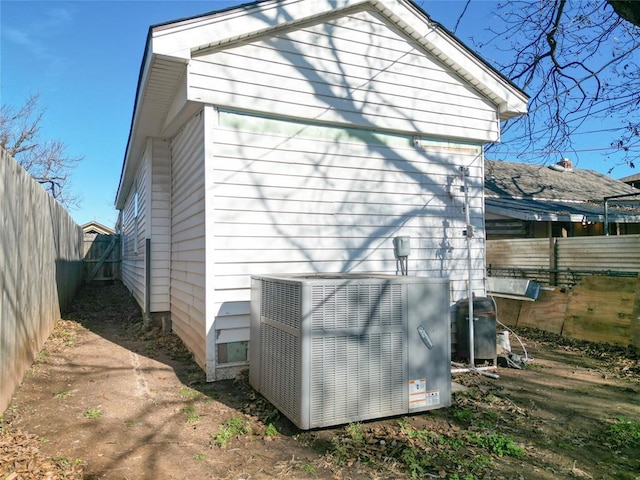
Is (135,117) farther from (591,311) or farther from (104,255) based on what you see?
(104,255)

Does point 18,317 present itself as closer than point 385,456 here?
No

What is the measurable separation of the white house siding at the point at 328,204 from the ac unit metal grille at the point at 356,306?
1.70 meters

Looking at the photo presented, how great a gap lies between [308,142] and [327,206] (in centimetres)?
85

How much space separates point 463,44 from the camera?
244 inches

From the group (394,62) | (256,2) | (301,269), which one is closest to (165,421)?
(301,269)

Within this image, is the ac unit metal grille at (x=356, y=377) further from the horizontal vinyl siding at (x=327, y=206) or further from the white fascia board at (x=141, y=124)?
the white fascia board at (x=141, y=124)

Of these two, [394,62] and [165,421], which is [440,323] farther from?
[394,62]

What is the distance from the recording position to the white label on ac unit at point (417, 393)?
12.6 feet

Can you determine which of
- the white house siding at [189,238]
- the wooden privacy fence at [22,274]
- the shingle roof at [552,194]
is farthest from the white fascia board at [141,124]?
the shingle roof at [552,194]

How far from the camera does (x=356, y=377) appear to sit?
3604mm

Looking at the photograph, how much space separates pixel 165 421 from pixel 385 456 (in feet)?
6.39

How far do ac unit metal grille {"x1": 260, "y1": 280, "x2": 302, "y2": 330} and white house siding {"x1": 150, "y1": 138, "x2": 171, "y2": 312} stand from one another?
3.79 meters

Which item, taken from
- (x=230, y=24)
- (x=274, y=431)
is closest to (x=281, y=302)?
(x=274, y=431)

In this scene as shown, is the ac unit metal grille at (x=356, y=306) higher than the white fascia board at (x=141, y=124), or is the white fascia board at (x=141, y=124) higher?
the white fascia board at (x=141, y=124)
